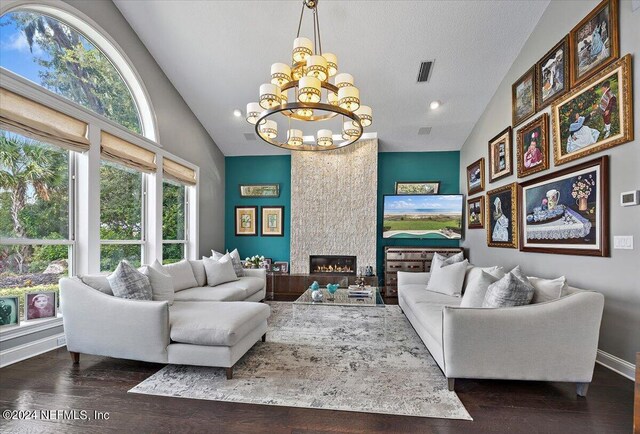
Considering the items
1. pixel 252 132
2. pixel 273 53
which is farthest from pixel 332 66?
pixel 252 132

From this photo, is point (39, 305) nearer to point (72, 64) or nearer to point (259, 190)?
point (72, 64)

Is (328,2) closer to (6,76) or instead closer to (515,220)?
(6,76)

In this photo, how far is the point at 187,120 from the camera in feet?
18.5

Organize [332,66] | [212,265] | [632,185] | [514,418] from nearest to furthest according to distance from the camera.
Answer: [514,418]
[632,185]
[332,66]
[212,265]

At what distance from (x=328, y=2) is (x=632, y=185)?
3590 millimetres

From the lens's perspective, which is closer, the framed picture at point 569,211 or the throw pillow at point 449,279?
the framed picture at point 569,211

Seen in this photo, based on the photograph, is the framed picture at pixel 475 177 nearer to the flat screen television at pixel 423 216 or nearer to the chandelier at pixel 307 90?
the flat screen television at pixel 423 216

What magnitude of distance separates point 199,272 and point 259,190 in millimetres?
2775

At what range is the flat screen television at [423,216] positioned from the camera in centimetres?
629

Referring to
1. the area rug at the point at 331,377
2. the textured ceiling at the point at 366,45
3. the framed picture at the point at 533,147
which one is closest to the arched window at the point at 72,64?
the textured ceiling at the point at 366,45

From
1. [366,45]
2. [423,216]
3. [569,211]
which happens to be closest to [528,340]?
[569,211]

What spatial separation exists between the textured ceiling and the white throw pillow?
2.95 metres

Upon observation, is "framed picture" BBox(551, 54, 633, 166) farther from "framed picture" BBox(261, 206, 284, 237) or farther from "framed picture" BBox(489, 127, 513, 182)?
"framed picture" BBox(261, 206, 284, 237)

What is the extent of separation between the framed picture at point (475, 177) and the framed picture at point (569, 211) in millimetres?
1449
